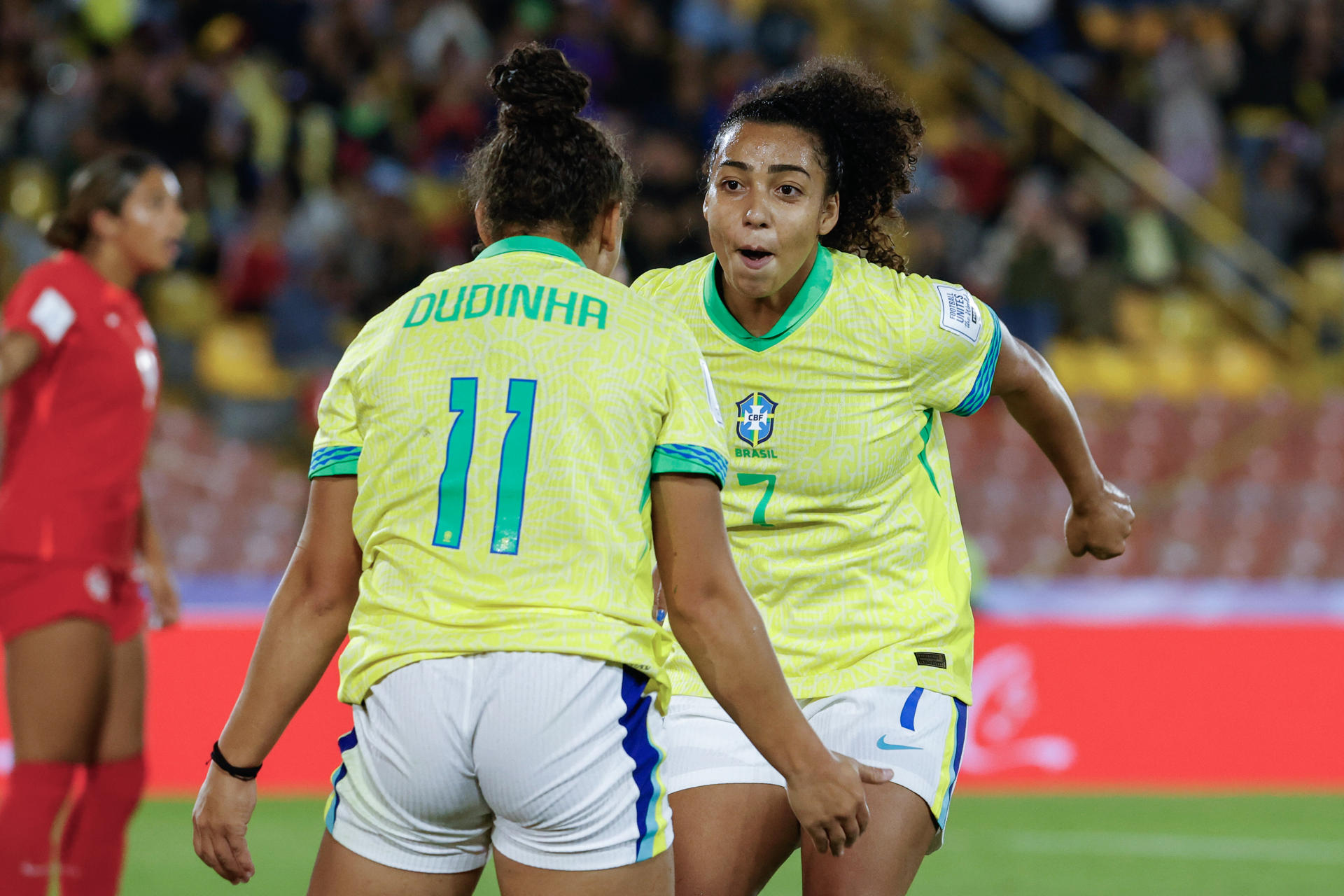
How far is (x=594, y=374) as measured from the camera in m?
2.46

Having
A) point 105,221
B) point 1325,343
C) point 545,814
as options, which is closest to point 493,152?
point 545,814

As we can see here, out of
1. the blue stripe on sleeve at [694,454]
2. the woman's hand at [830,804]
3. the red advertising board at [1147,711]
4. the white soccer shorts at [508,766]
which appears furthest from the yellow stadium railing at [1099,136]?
the white soccer shorts at [508,766]

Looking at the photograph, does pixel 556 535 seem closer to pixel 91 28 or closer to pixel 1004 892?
pixel 1004 892

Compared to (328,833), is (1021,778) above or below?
below

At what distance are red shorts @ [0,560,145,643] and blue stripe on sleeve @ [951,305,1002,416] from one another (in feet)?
8.37

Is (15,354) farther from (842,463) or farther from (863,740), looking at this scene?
(863,740)

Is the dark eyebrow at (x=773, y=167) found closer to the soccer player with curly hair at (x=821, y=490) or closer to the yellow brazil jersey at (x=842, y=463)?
the soccer player with curly hair at (x=821, y=490)

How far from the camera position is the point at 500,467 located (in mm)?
2424

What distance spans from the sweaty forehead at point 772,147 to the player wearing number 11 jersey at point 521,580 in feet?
2.34

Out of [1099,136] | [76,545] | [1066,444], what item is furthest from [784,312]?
[1099,136]

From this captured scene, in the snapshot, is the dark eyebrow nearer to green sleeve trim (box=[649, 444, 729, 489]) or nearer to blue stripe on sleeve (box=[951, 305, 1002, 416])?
blue stripe on sleeve (box=[951, 305, 1002, 416])

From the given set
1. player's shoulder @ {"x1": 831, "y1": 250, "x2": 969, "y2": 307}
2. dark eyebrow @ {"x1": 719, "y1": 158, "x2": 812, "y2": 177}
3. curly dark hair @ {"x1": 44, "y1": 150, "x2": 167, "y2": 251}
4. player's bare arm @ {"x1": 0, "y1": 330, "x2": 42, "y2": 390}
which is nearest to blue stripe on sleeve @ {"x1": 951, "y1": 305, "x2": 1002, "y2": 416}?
player's shoulder @ {"x1": 831, "y1": 250, "x2": 969, "y2": 307}

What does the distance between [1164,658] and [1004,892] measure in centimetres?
233

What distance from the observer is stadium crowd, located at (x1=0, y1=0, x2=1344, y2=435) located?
37.5 feet
